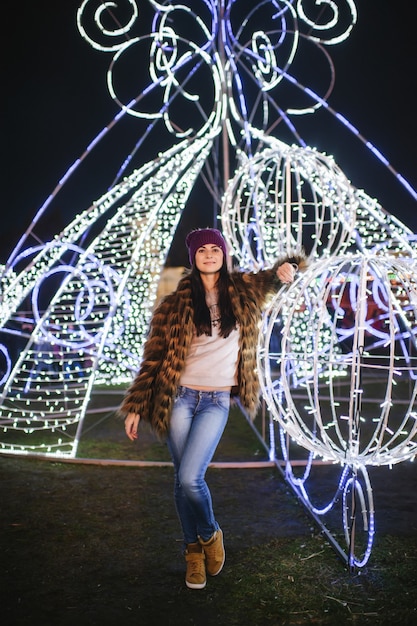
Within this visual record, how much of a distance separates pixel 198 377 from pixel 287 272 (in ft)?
2.51

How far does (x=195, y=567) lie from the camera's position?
3.29m

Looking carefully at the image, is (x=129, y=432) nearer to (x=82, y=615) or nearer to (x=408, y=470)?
(x=82, y=615)

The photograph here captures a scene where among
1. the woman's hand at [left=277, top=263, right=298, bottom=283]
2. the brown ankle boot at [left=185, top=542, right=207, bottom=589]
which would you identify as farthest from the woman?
the woman's hand at [left=277, top=263, right=298, bottom=283]

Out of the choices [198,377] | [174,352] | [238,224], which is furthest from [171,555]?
[238,224]

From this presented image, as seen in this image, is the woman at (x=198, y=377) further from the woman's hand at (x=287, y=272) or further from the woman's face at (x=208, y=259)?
the woman's hand at (x=287, y=272)

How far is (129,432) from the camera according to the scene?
3.33 m

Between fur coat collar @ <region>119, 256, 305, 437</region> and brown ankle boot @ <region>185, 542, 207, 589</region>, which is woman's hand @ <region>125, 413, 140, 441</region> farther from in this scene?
brown ankle boot @ <region>185, 542, 207, 589</region>

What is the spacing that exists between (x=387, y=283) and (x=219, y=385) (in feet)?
3.10

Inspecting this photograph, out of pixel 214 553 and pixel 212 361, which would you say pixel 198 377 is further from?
pixel 214 553

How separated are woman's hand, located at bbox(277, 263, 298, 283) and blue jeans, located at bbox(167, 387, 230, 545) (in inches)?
27.6

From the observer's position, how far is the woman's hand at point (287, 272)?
3.56 metres

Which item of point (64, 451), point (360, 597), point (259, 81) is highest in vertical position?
point (259, 81)

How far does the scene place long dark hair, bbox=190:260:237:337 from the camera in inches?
131

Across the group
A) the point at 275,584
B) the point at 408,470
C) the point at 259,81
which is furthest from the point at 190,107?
the point at 275,584
